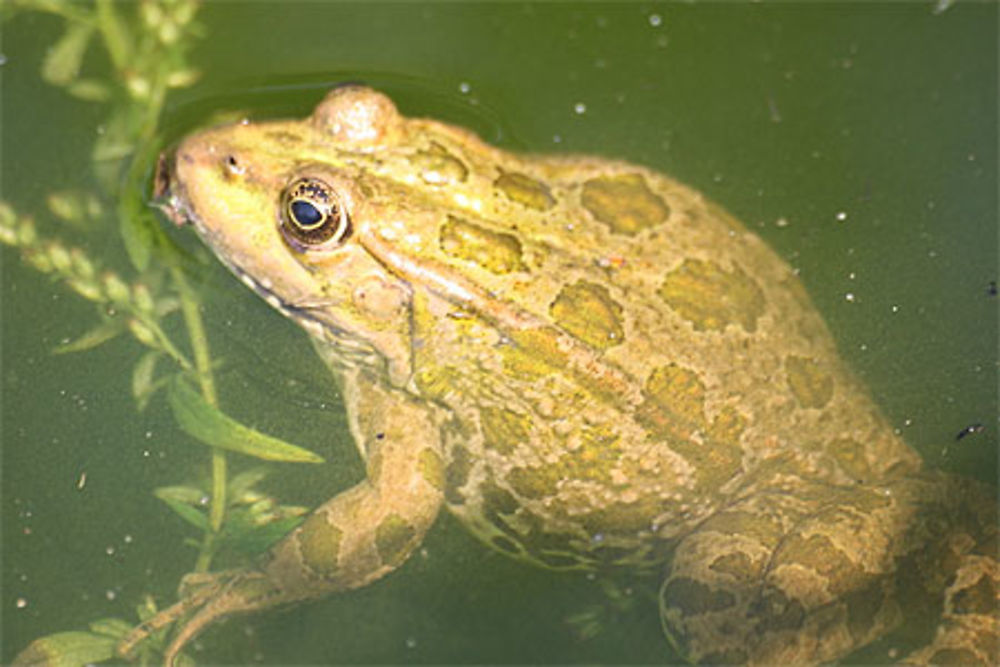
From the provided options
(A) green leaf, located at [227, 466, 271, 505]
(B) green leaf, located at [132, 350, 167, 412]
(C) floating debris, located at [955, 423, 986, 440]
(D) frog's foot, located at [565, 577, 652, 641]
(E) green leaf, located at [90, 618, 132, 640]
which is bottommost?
(E) green leaf, located at [90, 618, 132, 640]

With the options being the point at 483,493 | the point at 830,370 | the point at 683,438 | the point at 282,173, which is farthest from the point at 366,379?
the point at 830,370

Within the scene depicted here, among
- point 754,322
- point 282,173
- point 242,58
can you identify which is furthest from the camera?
point 242,58

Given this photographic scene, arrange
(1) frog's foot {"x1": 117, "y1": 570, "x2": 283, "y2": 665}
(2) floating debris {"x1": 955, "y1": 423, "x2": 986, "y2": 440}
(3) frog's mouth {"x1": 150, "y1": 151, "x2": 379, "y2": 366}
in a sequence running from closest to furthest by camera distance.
Answer: (3) frog's mouth {"x1": 150, "y1": 151, "x2": 379, "y2": 366} → (1) frog's foot {"x1": 117, "y1": 570, "x2": 283, "y2": 665} → (2) floating debris {"x1": 955, "y1": 423, "x2": 986, "y2": 440}

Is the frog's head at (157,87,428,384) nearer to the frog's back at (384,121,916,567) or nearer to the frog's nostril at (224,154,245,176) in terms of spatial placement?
the frog's nostril at (224,154,245,176)

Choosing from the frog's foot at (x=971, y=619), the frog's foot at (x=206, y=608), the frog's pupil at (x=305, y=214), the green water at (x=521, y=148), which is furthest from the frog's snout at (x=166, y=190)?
the frog's foot at (x=971, y=619)

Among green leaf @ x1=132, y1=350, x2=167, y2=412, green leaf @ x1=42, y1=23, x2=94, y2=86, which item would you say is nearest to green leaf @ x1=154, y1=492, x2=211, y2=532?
green leaf @ x1=132, y1=350, x2=167, y2=412

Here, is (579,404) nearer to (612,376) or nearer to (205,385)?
(612,376)

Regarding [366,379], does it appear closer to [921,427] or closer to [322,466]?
[322,466]
